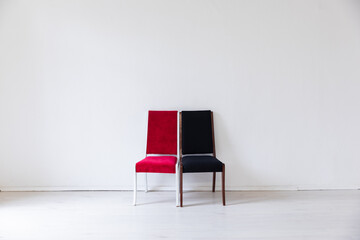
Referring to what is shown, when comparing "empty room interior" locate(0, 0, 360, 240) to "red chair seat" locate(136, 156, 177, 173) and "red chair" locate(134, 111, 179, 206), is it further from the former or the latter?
"red chair seat" locate(136, 156, 177, 173)

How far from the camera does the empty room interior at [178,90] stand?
9.44 ft

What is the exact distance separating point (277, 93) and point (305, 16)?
1.02 m

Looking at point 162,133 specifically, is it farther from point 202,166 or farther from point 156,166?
point 202,166

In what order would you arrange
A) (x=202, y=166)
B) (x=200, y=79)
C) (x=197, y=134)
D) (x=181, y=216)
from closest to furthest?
(x=181, y=216), (x=202, y=166), (x=197, y=134), (x=200, y=79)

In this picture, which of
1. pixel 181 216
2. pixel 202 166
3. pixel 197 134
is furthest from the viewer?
pixel 197 134

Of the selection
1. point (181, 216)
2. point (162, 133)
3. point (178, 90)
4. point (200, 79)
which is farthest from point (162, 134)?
point (181, 216)

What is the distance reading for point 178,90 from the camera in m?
2.91

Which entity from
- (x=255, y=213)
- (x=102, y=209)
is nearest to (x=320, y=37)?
(x=255, y=213)

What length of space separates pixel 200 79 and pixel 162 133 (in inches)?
32.5

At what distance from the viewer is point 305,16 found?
288 centimetres

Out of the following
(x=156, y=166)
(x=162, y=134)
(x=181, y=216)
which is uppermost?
(x=162, y=134)

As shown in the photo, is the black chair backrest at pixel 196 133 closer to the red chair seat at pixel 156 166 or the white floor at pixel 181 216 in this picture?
the red chair seat at pixel 156 166

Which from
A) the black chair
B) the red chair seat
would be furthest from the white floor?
the black chair

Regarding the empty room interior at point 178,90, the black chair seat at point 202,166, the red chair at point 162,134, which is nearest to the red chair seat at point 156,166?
the black chair seat at point 202,166
